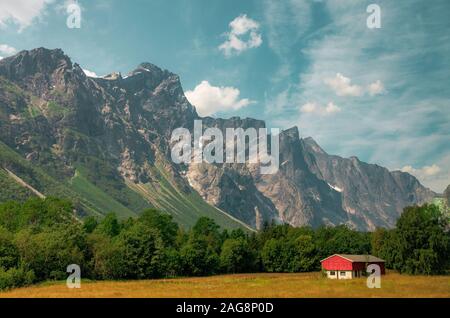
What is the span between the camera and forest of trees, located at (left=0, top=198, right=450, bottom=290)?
8031cm

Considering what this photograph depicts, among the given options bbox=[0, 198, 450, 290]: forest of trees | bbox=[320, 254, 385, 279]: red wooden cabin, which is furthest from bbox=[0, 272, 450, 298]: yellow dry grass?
bbox=[320, 254, 385, 279]: red wooden cabin

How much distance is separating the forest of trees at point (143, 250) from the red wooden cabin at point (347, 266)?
203 inches

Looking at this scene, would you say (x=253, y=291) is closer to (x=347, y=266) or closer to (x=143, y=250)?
(x=143, y=250)

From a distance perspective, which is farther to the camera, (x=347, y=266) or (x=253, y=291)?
(x=347, y=266)

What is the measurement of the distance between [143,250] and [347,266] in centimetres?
4387

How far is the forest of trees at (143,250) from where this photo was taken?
3162 inches

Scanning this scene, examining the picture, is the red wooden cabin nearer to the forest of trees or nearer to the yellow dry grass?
the forest of trees

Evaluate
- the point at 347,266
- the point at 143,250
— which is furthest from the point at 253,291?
the point at 347,266

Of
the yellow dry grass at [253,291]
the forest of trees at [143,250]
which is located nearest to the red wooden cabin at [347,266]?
the forest of trees at [143,250]

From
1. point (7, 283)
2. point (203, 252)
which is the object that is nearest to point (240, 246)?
point (203, 252)

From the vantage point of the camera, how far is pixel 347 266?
93.1 meters

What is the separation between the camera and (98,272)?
3477 inches

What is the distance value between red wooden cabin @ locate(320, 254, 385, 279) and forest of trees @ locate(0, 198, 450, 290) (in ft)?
17.0
